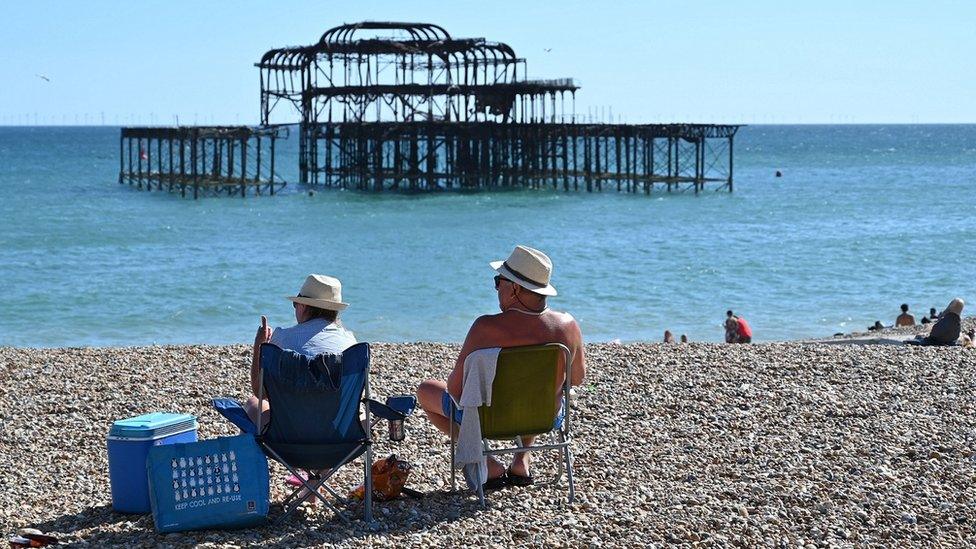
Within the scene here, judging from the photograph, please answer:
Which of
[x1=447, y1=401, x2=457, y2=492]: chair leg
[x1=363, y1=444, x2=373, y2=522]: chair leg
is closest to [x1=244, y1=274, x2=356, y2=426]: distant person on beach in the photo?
[x1=363, y1=444, x2=373, y2=522]: chair leg

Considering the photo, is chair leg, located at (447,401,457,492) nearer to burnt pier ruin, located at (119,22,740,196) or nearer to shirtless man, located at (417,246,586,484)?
shirtless man, located at (417,246,586,484)

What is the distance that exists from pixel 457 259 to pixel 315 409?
2167 centimetres

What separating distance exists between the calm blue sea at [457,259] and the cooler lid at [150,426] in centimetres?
1155

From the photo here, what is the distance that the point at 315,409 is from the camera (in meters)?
5.08

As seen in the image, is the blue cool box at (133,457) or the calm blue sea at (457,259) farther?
the calm blue sea at (457,259)

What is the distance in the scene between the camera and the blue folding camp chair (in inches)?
198

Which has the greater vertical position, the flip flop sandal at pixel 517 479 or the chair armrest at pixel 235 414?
the chair armrest at pixel 235 414


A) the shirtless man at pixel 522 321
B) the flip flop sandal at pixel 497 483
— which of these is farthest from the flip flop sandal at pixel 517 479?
the shirtless man at pixel 522 321

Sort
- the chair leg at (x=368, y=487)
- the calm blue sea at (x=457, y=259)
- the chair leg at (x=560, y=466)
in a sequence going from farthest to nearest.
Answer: the calm blue sea at (x=457, y=259)
the chair leg at (x=560, y=466)
the chair leg at (x=368, y=487)

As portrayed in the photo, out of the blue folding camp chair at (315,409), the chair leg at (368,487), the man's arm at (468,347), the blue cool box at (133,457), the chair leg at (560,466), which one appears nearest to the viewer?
the blue folding camp chair at (315,409)

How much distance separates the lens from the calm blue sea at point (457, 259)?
19.2 m

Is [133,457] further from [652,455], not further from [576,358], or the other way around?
[652,455]

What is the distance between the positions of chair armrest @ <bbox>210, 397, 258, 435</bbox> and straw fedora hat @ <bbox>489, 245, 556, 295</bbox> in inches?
44.7

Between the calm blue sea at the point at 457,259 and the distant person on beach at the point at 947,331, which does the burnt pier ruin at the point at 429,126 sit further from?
the distant person on beach at the point at 947,331
